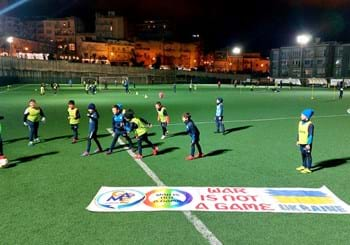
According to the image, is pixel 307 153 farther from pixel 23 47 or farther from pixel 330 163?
pixel 23 47

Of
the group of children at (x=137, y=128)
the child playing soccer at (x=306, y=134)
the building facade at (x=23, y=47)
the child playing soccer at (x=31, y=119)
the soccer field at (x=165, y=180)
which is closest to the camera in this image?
the soccer field at (x=165, y=180)

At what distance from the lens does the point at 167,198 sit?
768 centimetres

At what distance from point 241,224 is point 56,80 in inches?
3091

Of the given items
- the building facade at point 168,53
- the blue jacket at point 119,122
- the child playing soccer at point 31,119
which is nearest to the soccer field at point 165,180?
the child playing soccer at point 31,119

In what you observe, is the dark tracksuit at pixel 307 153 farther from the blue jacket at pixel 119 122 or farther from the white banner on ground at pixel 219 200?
the blue jacket at pixel 119 122

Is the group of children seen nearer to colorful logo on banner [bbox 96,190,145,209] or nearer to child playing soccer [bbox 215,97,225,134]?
child playing soccer [bbox 215,97,225,134]

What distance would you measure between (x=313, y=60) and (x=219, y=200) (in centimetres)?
10495

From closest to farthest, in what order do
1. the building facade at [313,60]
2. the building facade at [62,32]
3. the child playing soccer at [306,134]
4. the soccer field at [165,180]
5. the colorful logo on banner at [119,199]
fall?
the soccer field at [165,180] → the colorful logo on banner at [119,199] → the child playing soccer at [306,134] → the building facade at [313,60] → the building facade at [62,32]

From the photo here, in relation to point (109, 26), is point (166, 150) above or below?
below

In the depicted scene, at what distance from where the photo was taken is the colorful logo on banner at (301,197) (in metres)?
7.48

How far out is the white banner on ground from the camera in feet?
23.2

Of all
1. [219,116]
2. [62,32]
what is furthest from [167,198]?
[62,32]

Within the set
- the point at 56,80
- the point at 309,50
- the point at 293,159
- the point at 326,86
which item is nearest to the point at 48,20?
the point at 56,80

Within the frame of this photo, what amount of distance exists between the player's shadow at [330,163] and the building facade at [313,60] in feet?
311
